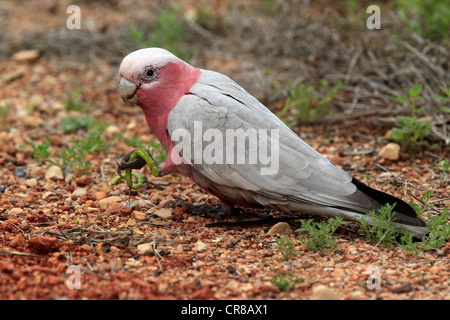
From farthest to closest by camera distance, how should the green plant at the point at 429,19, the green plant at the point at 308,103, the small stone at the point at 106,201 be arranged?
1. the green plant at the point at 429,19
2. the green plant at the point at 308,103
3. the small stone at the point at 106,201

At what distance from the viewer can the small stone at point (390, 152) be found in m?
5.13

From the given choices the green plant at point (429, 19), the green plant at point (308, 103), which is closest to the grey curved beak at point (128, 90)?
the green plant at point (308, 103)

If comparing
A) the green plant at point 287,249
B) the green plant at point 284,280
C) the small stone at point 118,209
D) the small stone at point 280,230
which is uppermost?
the small stone at point 118,209

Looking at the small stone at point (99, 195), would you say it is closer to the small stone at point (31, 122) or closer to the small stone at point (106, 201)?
the small stone at point (106, 201)

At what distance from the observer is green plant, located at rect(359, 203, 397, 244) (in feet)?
11.5

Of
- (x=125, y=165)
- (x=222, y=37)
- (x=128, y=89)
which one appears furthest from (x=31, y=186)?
(x=222, y=37)

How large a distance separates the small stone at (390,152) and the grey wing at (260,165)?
1514 mm

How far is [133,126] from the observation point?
6141mm

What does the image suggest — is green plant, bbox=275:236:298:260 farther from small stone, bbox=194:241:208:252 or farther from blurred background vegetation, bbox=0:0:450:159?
blurred background vegetation, bbox=0:0:450:159

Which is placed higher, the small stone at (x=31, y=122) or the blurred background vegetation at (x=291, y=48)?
the blurred background vegetation at (x=291, y=48)

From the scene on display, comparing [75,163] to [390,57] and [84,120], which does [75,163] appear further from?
[390,57]

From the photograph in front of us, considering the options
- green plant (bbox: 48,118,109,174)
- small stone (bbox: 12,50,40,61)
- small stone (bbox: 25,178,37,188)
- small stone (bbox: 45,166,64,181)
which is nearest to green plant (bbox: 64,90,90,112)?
green plant (bbox: 48,118,109,174)
